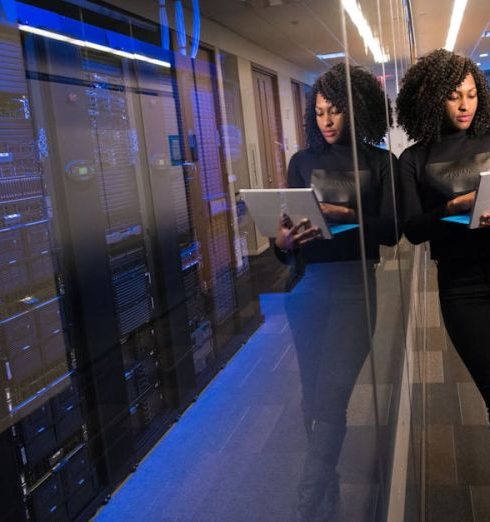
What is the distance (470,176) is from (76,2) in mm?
1324

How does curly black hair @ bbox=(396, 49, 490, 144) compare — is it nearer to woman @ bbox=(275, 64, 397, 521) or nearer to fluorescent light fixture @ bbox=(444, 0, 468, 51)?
woman @ bbox=(275, 64, 397, 521)

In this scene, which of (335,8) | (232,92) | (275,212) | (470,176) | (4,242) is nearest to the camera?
(4,242)

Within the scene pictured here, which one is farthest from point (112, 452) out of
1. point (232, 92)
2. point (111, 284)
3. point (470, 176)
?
point (470, 176)

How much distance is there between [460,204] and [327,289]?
2.45ft

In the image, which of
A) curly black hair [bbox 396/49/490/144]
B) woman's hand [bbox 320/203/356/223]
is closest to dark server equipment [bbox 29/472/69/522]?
Answer: woman's hand [bbox 320/203/356/223]

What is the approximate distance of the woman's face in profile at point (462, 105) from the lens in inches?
71.8

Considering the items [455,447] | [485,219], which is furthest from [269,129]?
[455,447]

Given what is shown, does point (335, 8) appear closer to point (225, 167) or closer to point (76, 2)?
point (225, 167)

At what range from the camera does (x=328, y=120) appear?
114 cm

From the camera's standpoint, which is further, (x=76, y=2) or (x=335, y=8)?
(x=335, y=8)

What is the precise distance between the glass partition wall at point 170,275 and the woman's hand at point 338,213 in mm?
20

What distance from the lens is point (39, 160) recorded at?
0.61m

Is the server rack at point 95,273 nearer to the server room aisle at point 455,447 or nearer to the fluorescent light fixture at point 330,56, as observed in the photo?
the fluorescent light fixture at point 330,56

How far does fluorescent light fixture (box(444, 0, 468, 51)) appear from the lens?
8086 millimetres
